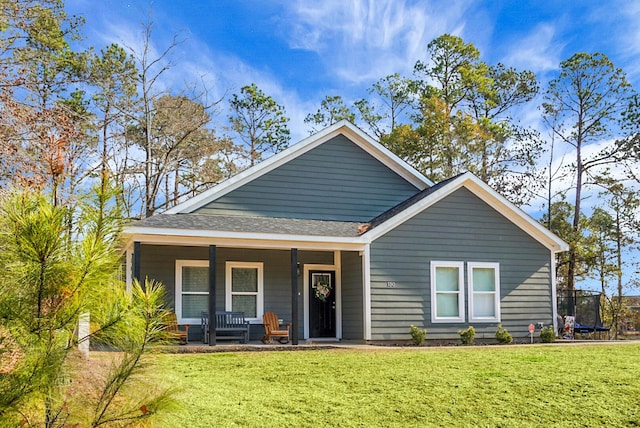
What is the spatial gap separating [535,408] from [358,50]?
60.8 ft

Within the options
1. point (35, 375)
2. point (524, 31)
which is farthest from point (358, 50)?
point (35, 375)

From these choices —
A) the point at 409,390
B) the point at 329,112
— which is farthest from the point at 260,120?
the point at 409,390

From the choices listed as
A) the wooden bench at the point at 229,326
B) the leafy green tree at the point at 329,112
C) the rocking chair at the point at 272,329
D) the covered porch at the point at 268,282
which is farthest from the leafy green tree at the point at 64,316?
the leafy green tree at the point at 329,112

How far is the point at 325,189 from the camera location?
649 inches

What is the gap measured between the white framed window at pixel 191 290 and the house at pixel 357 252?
0.10 ft

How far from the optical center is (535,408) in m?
7.57

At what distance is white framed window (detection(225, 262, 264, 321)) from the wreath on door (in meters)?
1.42

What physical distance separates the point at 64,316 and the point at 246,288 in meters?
12.1

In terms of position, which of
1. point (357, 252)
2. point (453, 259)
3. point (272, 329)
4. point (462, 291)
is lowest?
point (272, 329)

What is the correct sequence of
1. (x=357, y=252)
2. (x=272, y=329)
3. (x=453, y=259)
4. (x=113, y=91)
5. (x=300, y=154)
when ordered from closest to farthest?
1. (x=272, y=329)
2. (x=357, y=252)
3. (x=453, y=259)
4. (x=300, y=154)
5. (x=113, y=91)

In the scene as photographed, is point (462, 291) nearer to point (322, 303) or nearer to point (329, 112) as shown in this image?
point (322, 303)

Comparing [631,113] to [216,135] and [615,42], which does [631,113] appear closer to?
[615,42]

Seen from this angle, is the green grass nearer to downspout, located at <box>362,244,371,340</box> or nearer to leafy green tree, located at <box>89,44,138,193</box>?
downspout, located at <box>362,244,371,340</box>

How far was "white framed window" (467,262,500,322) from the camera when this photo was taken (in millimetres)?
15469
